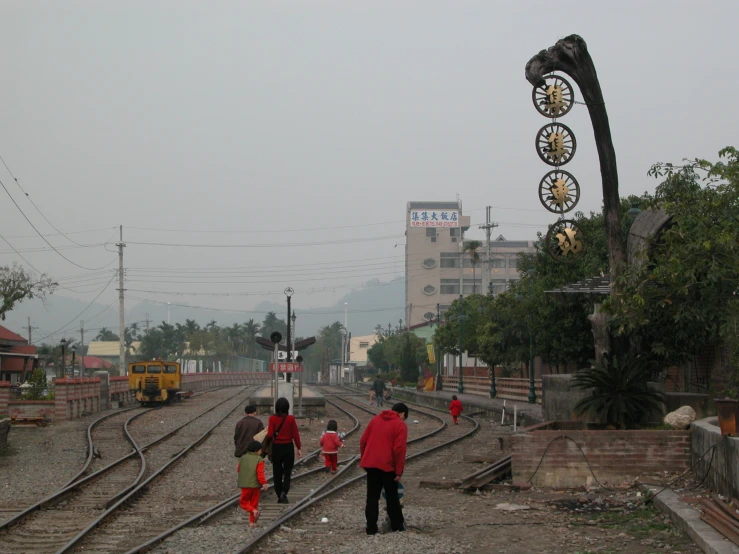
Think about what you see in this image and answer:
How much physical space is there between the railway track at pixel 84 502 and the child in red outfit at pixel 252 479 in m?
1.86

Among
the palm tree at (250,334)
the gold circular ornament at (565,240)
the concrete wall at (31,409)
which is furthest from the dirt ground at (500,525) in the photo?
the palm tree at (250,334)

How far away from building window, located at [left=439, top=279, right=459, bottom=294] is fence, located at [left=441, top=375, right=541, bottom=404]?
76263mm

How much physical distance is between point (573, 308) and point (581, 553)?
20.6 metres

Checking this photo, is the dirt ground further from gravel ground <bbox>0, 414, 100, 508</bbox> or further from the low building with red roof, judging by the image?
the low building with red roof

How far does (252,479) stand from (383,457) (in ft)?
6.14

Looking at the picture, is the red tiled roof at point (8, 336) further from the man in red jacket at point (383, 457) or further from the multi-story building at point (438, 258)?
the multi-story building at point (438, 258)

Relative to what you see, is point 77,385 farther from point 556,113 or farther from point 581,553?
point 581,553

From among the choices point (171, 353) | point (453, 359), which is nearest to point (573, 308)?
point (453, 359)

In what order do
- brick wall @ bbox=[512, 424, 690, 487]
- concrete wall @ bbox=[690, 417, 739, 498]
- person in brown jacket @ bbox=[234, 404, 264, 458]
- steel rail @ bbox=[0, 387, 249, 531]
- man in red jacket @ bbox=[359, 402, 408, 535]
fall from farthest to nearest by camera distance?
brick wall @ bbox=[512, 424, 690, 487]
person in brown jacket @ bbox=[234, 404, 264, 458]
steel rail @ bbox=[0, 387, 249, 531]
concrete wall @ bbox=[690, 417, 739, 498]
man in red jacket @ bbox=[359, 402, 408, 535]

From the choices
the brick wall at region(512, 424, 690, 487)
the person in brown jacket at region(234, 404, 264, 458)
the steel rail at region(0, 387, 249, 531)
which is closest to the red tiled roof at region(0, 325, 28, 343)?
the steel rail at region(0, 387, 249, 531)

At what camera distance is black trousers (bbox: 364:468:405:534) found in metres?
10.3

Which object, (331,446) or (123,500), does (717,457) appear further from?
(123,500)

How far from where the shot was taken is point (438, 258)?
483 ft

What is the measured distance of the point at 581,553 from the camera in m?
9.28
